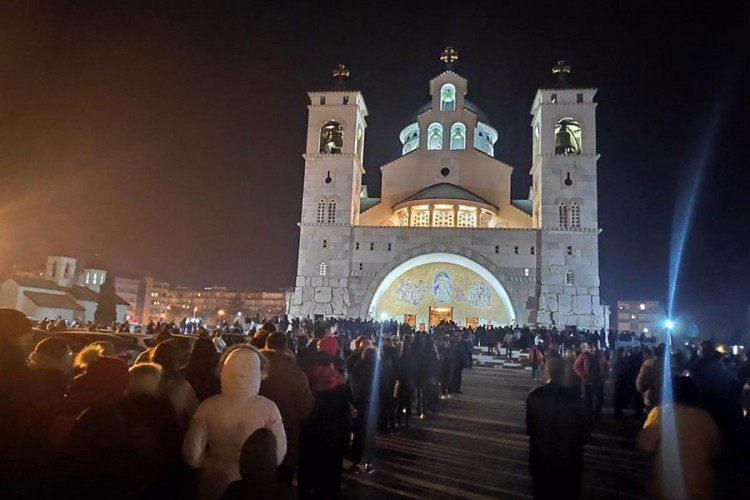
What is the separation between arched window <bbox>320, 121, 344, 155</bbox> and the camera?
39.1 m

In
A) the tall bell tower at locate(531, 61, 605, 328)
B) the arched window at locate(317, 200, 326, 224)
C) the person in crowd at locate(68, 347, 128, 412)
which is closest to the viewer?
the person in crowd at locate(68, 347, 128, 412)

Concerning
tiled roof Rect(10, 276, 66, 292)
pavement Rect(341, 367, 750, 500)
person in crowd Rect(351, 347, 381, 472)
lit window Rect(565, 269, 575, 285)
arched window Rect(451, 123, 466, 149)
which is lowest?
pavement Rect(341, 367, 750, 500)

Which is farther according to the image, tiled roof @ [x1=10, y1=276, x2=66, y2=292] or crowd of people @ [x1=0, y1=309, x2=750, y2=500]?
tiled roof @ [x1=10, y1=276, x2=66, y2=292]

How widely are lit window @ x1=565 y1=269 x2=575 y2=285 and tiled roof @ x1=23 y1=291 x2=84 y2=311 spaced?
134ft

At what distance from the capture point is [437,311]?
36.8m

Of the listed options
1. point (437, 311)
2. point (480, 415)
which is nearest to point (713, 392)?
point (480, 415)

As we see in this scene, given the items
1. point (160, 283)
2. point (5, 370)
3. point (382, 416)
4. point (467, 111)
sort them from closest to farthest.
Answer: point (5, 370)
point (382, 416)
point (467, 111)
point (160, 283)

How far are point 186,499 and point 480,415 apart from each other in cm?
882

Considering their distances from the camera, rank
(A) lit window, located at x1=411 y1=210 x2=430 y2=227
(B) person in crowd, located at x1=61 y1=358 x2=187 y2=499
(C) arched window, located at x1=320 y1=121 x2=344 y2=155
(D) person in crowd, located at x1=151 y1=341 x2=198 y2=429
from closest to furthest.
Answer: (B) person in crowd, located at x1=61 y1=358 x2=187 y2=499
(D) person in crowd, located at x1=151 y1=341 x2=198 y2=429
(A) lit window, located at x1=411 y1=210 x2=430 y2=227
(C) arched window, located at x1=320 y1=121 x2=344 y2=155

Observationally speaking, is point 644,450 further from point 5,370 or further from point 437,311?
point 437,311

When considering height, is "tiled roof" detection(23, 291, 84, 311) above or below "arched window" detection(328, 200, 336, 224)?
below

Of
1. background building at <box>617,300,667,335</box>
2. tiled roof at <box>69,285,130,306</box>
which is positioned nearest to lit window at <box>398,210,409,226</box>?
tiled roof at <box>69,285,130,306</box>

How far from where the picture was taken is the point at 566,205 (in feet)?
116

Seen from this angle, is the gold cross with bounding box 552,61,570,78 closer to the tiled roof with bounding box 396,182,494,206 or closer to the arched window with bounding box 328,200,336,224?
the tiled roof with bounding box 396,182,494,206
